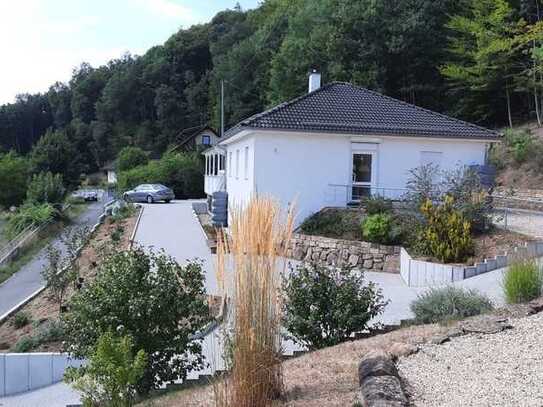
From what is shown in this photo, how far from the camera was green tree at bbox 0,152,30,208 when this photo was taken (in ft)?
161

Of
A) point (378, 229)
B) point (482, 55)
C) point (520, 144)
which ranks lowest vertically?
point (378, 229)

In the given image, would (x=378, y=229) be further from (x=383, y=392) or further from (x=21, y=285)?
(x=21, y=285)

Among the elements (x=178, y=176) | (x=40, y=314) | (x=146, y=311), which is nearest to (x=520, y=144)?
(x=40, y=314)

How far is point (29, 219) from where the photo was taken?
35000 millimetres

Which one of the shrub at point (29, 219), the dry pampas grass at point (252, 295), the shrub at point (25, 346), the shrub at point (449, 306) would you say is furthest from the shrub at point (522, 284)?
the shrub at point (29, 219)

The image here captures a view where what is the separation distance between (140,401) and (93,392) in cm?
117

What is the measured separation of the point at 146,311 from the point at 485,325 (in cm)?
381

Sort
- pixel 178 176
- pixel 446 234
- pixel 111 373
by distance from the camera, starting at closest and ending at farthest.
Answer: pixel 111 373 → pixel 446 234 → pixel 178 176

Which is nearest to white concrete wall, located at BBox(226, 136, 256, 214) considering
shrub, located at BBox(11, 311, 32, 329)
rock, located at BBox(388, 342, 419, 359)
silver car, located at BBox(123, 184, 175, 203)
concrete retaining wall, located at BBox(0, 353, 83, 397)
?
shrub, located at BBox(11, 311, 32, 329)

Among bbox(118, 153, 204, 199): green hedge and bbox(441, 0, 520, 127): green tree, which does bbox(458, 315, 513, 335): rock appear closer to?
bbox(441, 0, 520, 127): green tree

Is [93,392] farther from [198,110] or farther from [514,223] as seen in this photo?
[198,110]

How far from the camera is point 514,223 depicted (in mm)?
17906

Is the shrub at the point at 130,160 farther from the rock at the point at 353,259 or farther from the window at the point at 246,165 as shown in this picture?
the rock at the point at 353,259

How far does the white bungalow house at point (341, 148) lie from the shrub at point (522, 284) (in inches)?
404
